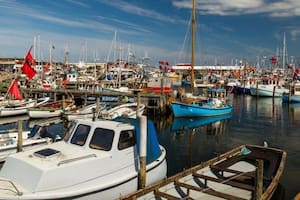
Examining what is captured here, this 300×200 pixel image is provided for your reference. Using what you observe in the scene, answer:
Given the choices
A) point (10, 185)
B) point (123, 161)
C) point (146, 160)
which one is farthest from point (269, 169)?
point (10, 185)

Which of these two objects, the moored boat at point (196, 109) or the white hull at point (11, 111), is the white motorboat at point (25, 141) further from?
the moored boat at point (196, 109)

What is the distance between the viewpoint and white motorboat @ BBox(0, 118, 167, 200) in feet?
27.7

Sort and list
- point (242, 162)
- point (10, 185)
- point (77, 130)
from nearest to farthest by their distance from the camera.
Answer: point (10, 185), point (77, 130), point (242, 162)

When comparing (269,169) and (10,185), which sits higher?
(10,185)

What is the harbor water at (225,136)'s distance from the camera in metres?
17.2

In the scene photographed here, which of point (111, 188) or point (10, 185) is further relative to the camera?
point (111, 188)

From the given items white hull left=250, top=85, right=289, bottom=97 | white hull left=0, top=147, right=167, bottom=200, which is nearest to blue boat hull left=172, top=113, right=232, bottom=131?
white hull left=0, top=147, right=167, bottom=200

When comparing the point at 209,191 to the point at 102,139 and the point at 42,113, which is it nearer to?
the point at 102,139

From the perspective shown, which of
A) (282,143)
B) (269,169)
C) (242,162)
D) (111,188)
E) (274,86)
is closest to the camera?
(111,188)

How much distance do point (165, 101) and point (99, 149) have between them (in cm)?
2664

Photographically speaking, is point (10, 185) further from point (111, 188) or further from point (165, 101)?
point (165, 101)

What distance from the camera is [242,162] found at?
47.3 ft

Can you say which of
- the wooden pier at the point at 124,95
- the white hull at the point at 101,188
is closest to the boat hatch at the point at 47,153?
the white hull at the point at 101,188

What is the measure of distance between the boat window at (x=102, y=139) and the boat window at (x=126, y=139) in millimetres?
346
